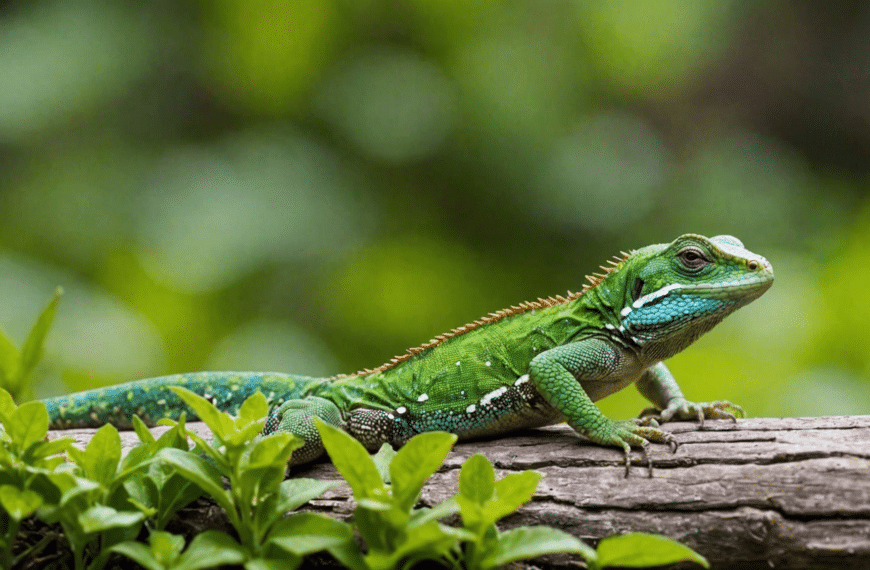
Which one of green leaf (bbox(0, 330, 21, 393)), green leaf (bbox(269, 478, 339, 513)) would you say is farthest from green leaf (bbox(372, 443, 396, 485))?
green leaf (bbox(0, 330, 21, 393))

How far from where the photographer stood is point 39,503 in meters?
2.61

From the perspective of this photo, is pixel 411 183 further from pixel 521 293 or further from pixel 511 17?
pixel 511 17

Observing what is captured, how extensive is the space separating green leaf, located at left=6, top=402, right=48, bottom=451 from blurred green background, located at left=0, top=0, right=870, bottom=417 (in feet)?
11.8

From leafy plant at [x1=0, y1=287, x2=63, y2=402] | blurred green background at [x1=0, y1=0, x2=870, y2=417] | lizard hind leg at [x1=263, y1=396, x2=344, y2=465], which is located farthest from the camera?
blurred green background at [x1=0, y1=0, x2=870, y2=417]

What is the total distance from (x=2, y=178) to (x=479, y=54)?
554 cm

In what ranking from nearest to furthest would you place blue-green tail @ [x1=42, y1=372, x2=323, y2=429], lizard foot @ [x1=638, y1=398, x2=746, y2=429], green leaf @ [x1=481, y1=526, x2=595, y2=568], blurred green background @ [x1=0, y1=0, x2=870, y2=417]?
1. green leaf @ [x1=481, y1=526, x2=595, y2=568]
2. lizard foot @ [x1=638, y1=398, x2=746, y2=429]
3. blue-green tail @ [x1=42, y1=372, x2=323, y2=429]
4. blurred green background @ [x1=0, y1=0, x2=870, y2=417]

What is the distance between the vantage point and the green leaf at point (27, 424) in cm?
274

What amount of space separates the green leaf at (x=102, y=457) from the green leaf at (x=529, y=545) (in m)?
1.37

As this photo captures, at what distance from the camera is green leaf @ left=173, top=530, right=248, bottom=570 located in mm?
2350

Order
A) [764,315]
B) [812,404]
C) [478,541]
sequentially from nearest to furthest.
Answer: [478,541] < [812,404] < [764,315]


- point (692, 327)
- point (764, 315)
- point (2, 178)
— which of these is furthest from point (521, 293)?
point (2, 178)

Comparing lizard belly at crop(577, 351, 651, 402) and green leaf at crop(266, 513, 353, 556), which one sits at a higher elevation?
lizard belly at crop(577, 351, 651, 402)

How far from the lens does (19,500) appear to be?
2588 mm

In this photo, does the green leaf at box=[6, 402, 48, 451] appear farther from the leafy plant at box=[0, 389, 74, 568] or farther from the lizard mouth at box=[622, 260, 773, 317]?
the lizard mouth at box=[622, 260, 773, 317]
